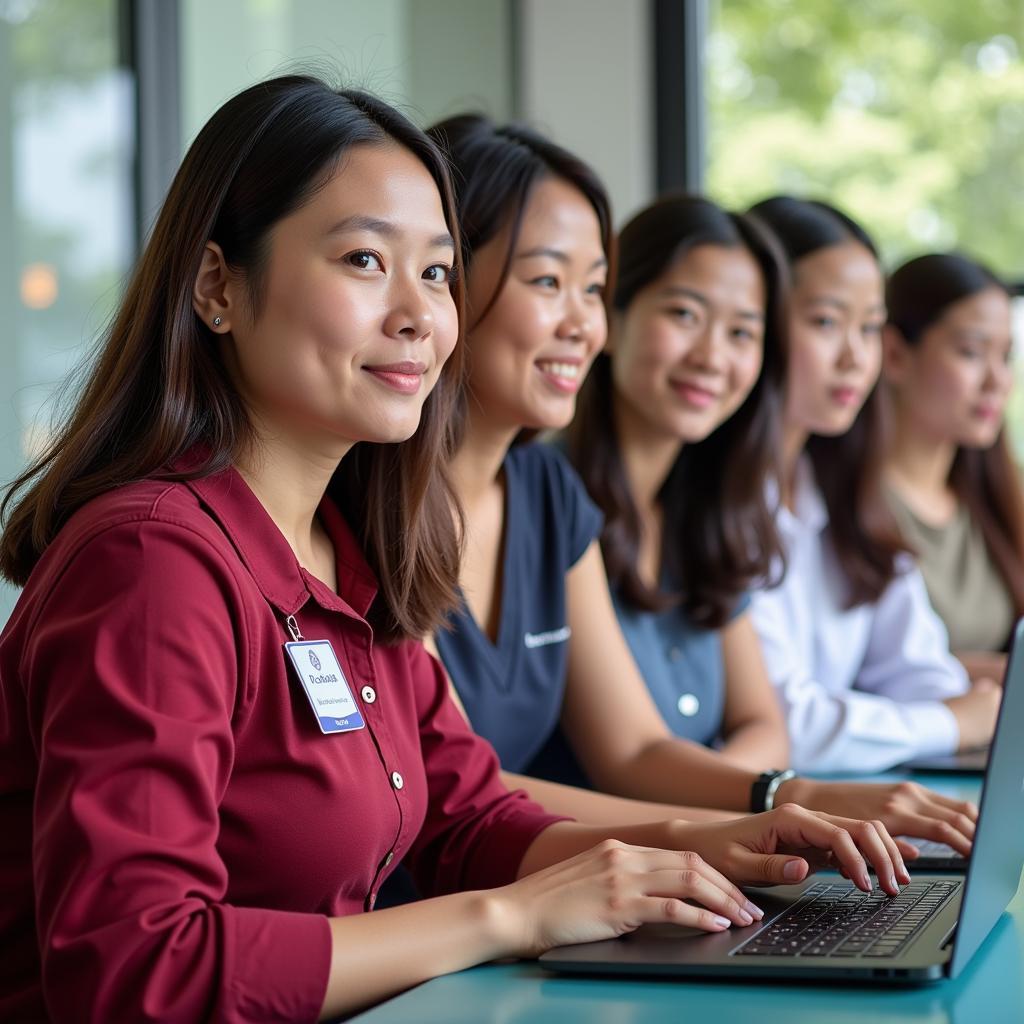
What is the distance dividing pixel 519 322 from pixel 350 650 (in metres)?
0.73

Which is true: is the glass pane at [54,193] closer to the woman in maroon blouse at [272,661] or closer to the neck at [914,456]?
the woman in maroon blouse at [272,661]

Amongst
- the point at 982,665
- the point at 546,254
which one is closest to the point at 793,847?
the point at 546,254

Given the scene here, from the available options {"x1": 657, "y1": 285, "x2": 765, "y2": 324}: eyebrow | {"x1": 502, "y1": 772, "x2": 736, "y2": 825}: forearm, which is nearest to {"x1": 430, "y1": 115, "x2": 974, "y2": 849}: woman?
{"x1": 502, "y1": 772, "x2": 736, "y2": 825}: forearm

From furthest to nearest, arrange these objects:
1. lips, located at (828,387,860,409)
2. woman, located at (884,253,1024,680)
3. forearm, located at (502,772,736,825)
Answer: woman, located at (884,253,1024,680)
lips, located at (828,387,860,409)
forearm, located at (502,772,736,825)

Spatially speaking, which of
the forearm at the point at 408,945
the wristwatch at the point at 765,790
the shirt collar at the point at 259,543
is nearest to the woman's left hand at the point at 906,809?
the wristwatch at the point at 765,790

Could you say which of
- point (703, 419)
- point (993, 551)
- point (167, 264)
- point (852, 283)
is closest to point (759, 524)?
point (703, 419)

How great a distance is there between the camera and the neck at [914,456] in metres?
3.14

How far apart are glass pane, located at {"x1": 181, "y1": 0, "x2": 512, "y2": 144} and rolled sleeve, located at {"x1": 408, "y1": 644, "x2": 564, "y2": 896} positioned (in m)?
1.65

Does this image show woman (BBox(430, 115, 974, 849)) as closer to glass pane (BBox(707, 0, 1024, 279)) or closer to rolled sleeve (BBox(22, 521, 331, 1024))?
rolled sleeve (BBox(22, 521, 331, 1024))

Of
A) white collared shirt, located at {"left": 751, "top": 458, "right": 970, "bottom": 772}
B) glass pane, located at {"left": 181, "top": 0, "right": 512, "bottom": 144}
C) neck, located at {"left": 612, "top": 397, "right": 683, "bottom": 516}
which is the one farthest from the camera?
glass pane, located at {"left": 181, "top": 0, "right": 512, "bottom": 144}

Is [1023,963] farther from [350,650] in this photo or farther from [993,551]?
[993,551]

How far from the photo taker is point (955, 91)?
4.26 metres

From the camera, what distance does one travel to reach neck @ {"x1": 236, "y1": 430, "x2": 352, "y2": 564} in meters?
1.26

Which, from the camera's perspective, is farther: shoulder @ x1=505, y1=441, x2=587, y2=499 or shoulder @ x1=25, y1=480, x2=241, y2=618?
shoulder @ x1=505, y1=441, x2=587, y2=499
